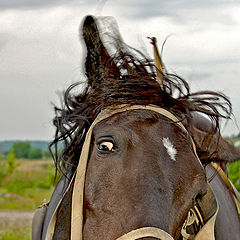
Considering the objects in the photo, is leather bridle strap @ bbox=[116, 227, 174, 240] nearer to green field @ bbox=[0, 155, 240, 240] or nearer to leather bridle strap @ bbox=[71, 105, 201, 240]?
leather bridle strap @ bbox=[71, 105, 201, 240]

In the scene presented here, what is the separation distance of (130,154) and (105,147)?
143mm

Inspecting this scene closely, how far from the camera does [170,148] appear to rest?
8.05 feet

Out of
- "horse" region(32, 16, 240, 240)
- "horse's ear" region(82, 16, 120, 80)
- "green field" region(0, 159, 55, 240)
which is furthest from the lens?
"green field" region(0, 159, 55, 240)

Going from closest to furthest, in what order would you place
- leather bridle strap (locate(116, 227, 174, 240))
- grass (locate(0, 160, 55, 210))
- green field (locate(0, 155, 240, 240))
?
leather bridle strap (locate(116, 227, 174, 240))
green field (locate(0, 155, 240, 240))
grass (locate(0, 160, 55, 210))

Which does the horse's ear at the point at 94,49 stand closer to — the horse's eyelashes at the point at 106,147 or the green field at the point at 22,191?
the horse's eyelashes at the point at 106,147

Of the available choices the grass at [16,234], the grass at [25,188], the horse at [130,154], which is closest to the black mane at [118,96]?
the horse at [130,154]

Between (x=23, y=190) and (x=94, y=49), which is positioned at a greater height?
(x=94, y=49)

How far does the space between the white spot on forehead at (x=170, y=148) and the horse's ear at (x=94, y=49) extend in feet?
2.34

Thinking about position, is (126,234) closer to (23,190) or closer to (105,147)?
(105,147)

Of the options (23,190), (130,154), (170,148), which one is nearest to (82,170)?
(130,154)

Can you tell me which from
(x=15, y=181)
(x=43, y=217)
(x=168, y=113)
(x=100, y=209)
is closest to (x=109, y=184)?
(x=100, y=209)

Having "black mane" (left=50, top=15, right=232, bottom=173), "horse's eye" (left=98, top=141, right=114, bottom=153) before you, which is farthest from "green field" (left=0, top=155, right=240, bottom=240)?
"horse's eye" (left=98, top=141, right=114, bottom=153)

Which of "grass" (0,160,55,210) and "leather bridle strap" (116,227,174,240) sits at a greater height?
"leather bridle strap" (116,227,174,240)

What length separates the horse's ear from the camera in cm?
301
